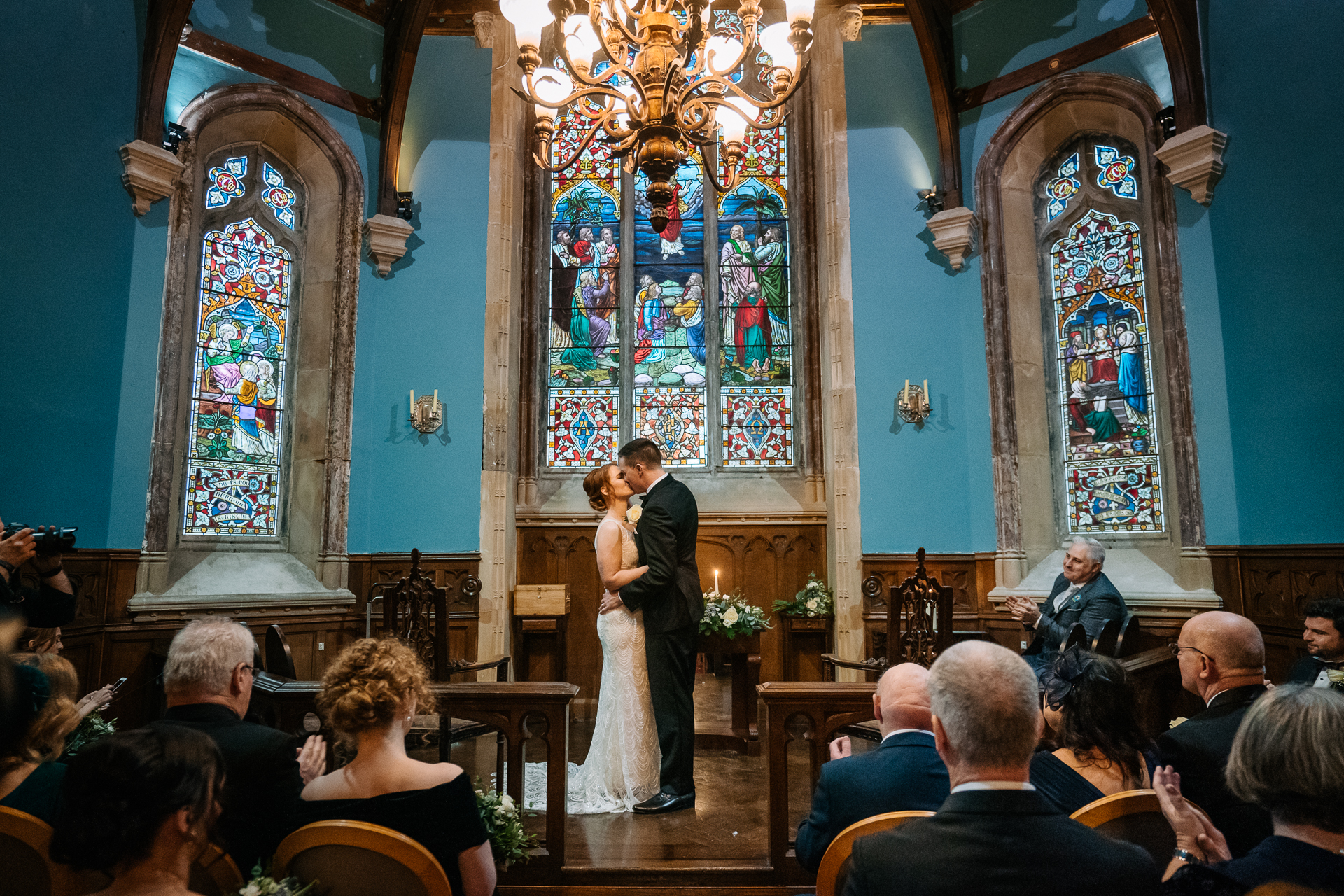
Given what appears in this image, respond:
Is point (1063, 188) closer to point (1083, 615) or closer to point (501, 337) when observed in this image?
point (1083, 615)

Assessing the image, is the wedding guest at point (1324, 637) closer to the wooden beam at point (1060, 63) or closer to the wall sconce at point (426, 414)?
the wooden beam at point (1060, 63)

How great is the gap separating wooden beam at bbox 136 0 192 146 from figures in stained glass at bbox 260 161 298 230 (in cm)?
107

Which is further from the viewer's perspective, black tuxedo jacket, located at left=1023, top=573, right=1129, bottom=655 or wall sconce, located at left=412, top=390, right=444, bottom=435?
wall sconce, located at left=412, top=390, right=444, bottom=435

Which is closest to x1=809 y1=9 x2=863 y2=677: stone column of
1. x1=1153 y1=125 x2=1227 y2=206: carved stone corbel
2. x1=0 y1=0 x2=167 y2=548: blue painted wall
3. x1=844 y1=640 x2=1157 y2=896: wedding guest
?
x1=1153 y1=125 x2=1227 y2=206: carved stone corbel

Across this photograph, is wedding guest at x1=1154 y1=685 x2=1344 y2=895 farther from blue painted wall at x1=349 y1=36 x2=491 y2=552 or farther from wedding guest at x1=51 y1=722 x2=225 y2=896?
blue painted wall at x1=349 y1=36 x2=491 y2=552

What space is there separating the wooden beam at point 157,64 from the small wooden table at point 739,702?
4976 mm

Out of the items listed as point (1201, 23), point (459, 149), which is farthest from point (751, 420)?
point (1201, 23)

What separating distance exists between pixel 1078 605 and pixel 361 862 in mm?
4258

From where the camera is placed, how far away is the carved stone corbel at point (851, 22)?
7.11 meters

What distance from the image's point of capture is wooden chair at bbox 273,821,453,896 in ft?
5.07

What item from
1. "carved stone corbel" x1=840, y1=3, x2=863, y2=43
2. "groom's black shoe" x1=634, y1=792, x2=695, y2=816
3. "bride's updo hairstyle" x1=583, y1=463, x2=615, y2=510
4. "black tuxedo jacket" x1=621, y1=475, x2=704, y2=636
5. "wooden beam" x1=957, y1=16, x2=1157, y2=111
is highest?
"carved stone corbel" x1=840, y1=3, x2=863, y2=43

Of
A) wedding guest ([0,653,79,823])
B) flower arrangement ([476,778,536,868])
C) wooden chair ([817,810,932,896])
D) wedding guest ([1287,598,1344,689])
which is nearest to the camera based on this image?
wooden chair ([817,810,932,896])

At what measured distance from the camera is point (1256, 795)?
1390 mm

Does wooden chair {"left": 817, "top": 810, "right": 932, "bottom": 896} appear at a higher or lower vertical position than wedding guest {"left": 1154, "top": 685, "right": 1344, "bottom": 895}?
lower
